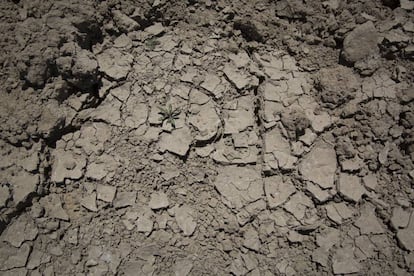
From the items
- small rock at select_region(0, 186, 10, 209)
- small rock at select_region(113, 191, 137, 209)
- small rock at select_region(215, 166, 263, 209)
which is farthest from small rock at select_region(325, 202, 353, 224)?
small rock at select_region(0, 186, 10, 209)

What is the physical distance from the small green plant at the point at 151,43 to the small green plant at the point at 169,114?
1.67 ft

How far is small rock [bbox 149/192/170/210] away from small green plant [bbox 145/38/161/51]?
1.11 m

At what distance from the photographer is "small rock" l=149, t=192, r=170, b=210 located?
7.79 feet

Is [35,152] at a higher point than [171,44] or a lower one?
lower

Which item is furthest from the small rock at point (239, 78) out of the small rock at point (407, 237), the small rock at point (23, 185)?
the small rock at point (23, 185)

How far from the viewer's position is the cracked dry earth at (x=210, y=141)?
90.7 inches

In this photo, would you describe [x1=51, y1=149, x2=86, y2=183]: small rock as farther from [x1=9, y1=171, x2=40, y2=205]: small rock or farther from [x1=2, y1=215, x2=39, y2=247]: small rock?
[x1=2, y1=215, x2=39, y2=247]: small rock

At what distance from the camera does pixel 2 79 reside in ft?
7.96

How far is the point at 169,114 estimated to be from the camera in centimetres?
254

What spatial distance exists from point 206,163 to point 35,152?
114 cm

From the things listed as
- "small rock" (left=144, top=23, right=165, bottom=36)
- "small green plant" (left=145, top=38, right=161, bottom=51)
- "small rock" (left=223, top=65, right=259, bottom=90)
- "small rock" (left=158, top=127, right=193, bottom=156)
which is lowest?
"small rock" (left=158, top=127, right=193, bottom=156)

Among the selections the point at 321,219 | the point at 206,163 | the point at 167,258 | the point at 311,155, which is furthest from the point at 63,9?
the point at 321,219

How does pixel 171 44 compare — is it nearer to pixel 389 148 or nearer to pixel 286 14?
pixel 286 14

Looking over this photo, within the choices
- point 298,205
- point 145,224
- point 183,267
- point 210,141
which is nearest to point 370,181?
point 298,205
